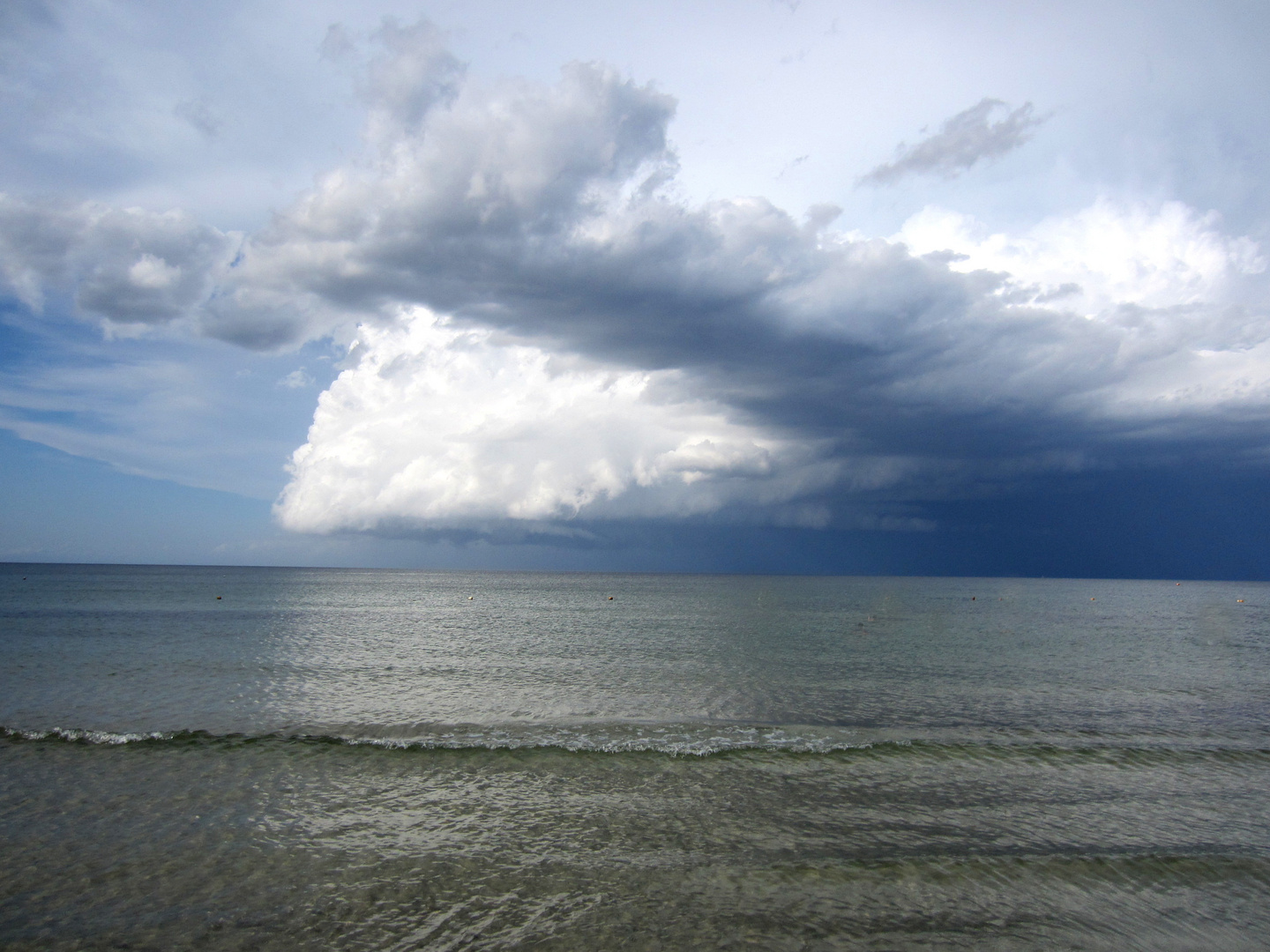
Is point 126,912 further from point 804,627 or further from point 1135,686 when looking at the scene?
point 804,627

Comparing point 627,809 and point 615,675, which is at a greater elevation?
point 627,809

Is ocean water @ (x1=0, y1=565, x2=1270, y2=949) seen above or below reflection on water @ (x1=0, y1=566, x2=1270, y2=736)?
above

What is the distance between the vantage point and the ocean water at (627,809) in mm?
11664

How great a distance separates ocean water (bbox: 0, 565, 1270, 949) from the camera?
11664mm

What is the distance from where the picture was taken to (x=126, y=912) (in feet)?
38.4

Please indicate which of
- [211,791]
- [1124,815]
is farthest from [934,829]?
[211,791]

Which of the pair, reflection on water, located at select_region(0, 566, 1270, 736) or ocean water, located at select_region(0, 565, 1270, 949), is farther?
reflection on water, located at select_region(0, 566, 1270, 736)

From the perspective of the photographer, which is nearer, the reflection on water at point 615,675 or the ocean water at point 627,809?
the ocean water at point 627,809

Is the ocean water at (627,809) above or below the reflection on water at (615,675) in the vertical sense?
above

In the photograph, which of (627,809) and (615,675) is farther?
(615,675)

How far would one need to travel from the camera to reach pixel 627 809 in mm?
16656

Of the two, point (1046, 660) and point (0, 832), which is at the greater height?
point (0, 832)

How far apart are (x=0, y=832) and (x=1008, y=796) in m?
24.5

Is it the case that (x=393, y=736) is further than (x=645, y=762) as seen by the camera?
Yes
